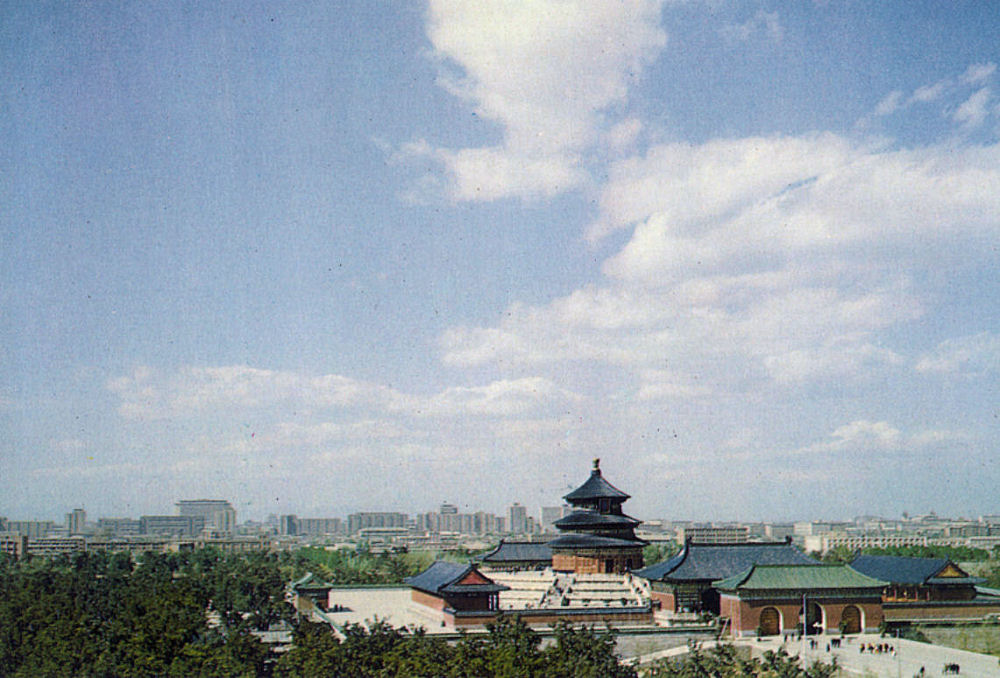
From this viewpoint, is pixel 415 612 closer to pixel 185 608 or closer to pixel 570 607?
pixel 570 607

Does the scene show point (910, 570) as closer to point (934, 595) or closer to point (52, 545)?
point (934, 595)

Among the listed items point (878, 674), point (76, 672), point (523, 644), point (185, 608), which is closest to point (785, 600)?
point (878, 674)

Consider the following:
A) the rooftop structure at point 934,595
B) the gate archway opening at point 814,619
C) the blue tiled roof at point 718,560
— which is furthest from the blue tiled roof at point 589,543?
the rooftop structure at point 934,595

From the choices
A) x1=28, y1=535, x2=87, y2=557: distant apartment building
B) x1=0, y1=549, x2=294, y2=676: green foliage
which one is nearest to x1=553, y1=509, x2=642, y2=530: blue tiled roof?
x1=0, y1=549, x2=294, y2=676: green foliage

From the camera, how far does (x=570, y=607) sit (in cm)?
4334

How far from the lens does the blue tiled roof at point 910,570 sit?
47.1 metres

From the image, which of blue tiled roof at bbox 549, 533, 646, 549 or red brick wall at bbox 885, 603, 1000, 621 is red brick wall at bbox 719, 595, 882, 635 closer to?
red brick wall at bbox 885, 603, 1000, 621

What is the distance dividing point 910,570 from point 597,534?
57.1ft

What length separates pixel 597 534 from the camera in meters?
54.0

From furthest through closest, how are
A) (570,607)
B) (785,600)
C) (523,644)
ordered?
(570,607), (785,600), (523,644)

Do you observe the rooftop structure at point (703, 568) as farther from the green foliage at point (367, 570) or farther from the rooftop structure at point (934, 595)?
the green foliage at point (367, 570)

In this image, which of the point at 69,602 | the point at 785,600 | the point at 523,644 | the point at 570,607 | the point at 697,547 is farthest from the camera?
the point at 697,547

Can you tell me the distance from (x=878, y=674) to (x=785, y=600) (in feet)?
29.9

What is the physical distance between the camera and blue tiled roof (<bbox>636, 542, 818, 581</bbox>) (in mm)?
45938
